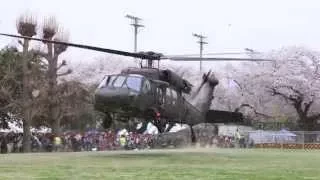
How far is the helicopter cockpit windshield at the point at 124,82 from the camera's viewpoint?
25.3m

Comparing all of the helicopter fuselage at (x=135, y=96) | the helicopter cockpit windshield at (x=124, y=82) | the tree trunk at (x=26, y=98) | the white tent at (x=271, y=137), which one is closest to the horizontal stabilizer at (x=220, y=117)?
the helicopter fuselage at (x=135, y=96)

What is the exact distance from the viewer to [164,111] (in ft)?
91.1

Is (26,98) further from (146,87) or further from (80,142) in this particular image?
(146,87)

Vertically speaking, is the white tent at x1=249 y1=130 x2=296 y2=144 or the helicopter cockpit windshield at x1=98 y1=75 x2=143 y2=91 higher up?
the helicopter cockpit windshield at x1=98 y1=75 x2=143 y2=91

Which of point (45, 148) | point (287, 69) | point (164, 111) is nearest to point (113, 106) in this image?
point (164, 111)

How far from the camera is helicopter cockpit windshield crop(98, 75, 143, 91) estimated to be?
25.3m

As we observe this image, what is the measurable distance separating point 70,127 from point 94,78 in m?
12.8

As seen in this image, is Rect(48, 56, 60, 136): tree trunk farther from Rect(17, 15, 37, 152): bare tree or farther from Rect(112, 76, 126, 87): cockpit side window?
Rect(112, 76, 126, 87): cockpit side window

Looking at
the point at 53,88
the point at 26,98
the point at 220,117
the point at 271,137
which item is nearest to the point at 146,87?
the point at 220,117

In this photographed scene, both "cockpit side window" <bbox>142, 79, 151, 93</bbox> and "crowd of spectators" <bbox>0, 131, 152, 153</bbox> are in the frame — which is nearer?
"cockpit side window" <bbox>142, 79, 151, 93</bbox>

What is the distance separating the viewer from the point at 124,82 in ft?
83.3

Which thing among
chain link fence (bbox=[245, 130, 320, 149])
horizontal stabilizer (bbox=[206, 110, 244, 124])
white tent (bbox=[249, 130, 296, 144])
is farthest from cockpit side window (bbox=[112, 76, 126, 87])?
white tent (bbox=[249, 130, 296, 144])

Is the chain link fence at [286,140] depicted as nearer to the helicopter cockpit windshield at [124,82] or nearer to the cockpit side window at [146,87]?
the cockpit side window at [146,87]

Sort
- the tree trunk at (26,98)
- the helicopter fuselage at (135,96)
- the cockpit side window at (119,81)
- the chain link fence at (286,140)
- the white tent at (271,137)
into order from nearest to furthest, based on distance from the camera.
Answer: the helicopter fuselage at (135,96) < the cockpit side window at (119,81) < the tree trunk at (26,98) < the chain link fence at (286,140) < the white tent at (271,137)
